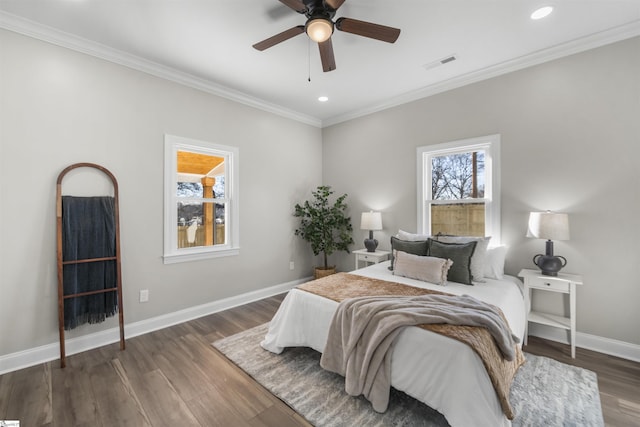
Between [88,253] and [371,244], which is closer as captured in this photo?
[88,253]

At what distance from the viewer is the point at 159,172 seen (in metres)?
3.08

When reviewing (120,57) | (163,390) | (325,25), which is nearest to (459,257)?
(325,25)

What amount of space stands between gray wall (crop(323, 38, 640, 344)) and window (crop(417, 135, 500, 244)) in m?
0.11

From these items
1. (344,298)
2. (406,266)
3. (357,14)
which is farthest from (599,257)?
(357,14)

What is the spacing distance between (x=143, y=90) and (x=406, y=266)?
11.2 feet

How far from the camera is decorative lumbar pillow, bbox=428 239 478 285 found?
2627 millimetres

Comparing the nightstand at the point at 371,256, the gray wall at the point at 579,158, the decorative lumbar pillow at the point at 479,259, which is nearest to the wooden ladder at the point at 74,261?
the nightstand at the point at 371,256

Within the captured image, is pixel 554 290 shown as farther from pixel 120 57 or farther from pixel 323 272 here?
pixel 120 57

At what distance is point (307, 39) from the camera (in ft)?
8.46

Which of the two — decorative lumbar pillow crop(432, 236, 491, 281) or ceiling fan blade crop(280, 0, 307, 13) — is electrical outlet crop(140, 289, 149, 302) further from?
decorative lumbar pillow crop(432, 236, 491, 281)

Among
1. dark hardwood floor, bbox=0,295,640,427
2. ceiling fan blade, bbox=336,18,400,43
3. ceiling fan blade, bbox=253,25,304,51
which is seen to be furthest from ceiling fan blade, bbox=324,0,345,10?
dark hardwood floor, bbox=0,295,640,427

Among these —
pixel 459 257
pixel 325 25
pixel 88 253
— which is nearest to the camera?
pixel 325 25

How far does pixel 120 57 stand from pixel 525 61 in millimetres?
4230

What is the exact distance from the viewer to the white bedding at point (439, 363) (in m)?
1.43
